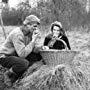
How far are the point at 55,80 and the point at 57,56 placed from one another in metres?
0.29

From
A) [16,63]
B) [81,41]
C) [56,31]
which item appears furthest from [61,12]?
[16,63]

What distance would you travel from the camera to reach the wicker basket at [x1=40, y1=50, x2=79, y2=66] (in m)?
2.78

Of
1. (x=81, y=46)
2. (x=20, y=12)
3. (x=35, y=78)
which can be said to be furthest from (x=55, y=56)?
(x=20, y=12)

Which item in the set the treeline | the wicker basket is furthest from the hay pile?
the treeline

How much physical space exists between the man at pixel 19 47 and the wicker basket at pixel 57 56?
200 mm

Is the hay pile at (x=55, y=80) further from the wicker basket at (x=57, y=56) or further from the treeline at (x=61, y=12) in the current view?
the treeline at (x=61, y=12)

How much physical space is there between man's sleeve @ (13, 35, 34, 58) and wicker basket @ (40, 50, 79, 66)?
0.23 m

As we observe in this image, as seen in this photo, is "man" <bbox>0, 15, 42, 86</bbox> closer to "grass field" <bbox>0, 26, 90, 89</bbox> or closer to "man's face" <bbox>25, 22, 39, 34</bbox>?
"man's face" <bbox>25, 22, 39, 34</bbox>

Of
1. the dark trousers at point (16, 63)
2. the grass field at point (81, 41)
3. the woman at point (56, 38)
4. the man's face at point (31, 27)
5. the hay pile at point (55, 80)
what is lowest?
the grass field at point (81, 41)

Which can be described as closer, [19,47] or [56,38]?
[19,47]

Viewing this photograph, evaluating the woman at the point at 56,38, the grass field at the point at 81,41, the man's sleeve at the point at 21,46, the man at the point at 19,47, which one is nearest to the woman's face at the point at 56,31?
the woman at the point at 56,38

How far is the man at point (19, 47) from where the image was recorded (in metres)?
2.71

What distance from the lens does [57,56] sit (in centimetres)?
280

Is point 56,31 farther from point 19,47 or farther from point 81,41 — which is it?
point 81,41
